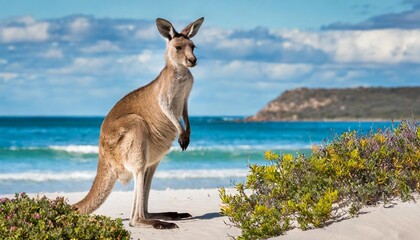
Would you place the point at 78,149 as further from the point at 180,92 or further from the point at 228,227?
the point at 228,227

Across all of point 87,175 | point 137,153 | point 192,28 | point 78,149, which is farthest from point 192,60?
point 78,149

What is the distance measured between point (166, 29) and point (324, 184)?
2.71m

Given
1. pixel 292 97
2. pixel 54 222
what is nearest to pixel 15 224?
pixel 54 222

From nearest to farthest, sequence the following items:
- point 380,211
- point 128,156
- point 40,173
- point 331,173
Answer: point 380,211
point 331,173
point 128,156
point 40,173

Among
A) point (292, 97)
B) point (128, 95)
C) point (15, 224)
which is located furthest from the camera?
point (292, 97)

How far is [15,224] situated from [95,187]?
1920 mm

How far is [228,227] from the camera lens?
8.10m

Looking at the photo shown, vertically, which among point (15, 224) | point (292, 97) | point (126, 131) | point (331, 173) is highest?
point (292, 97)

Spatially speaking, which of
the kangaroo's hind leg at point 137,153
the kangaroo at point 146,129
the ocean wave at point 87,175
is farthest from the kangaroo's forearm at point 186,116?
the ocean wave at point 87,175

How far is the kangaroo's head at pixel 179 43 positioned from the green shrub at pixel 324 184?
1.56 metres

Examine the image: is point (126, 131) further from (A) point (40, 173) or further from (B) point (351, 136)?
(A) point (40, 173)

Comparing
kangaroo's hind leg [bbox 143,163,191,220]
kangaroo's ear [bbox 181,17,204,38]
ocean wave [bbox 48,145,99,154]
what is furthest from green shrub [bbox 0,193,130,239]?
ocean wave [bbox 48,145,99,154]

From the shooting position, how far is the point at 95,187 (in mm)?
8461

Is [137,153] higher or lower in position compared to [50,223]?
higher
